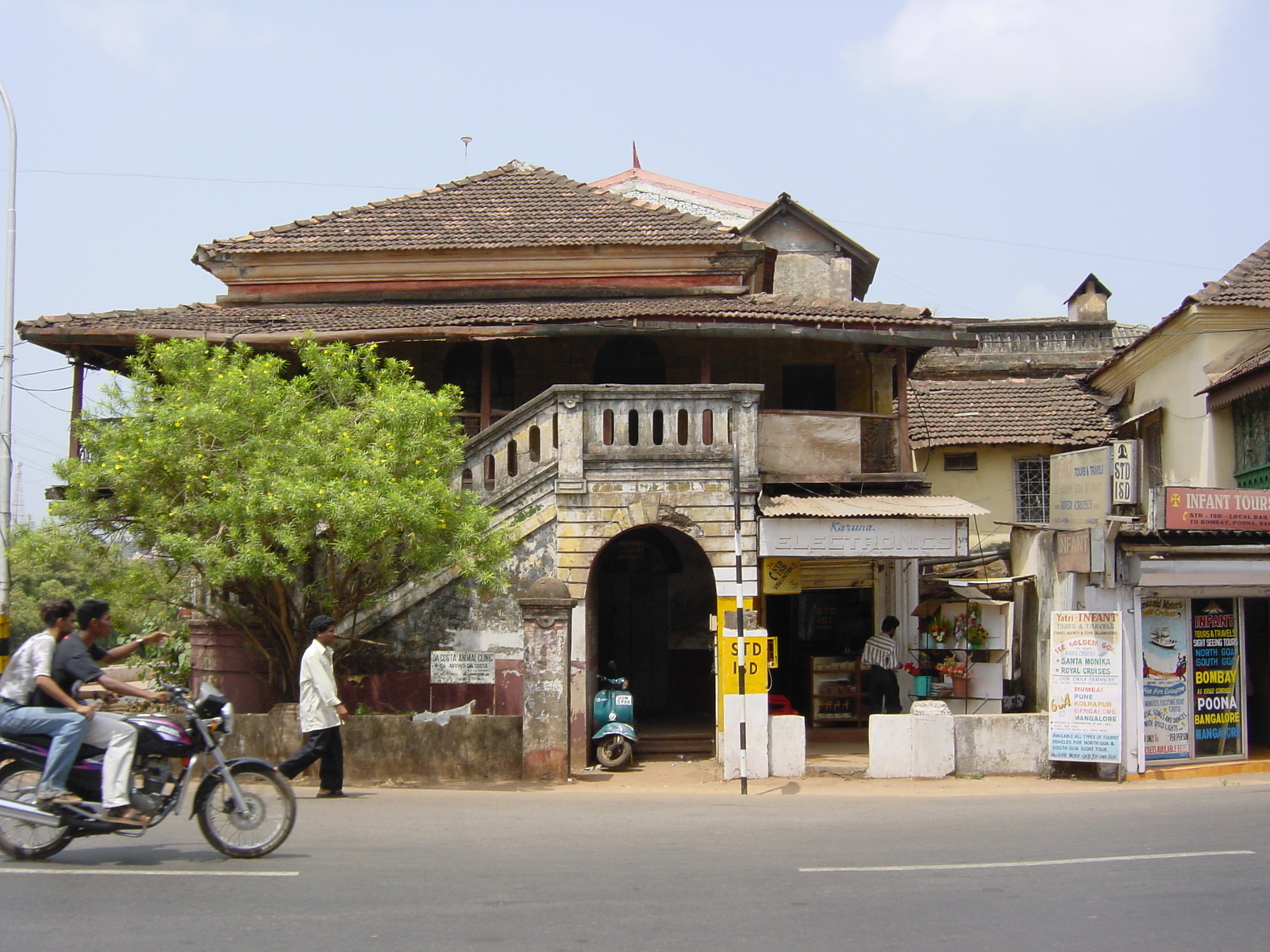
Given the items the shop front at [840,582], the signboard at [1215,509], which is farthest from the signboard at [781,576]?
the signboard at [1215,509]

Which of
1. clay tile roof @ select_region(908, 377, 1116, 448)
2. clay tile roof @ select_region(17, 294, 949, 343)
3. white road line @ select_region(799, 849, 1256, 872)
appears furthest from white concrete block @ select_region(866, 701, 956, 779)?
clay tile roof @ select_region(908, 377, 1116, 448)

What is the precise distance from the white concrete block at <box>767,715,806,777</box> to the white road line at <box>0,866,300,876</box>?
673 cm

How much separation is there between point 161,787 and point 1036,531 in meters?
10.8

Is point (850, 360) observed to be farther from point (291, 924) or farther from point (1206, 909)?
point (291, 924)

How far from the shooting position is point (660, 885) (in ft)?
23.1

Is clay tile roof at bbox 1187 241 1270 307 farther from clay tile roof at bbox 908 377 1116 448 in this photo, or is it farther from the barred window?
the barred window

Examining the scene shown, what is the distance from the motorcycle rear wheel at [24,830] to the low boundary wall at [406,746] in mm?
4648

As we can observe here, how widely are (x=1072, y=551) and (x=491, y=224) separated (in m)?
10.7

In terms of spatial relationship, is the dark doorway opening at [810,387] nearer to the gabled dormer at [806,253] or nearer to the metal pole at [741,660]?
the metal pole at [741,660]

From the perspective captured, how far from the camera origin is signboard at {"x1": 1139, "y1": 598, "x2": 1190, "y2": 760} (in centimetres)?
1341

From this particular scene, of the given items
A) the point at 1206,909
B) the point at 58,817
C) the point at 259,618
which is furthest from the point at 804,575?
the point at 58,817

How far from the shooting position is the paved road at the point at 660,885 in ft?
19.4

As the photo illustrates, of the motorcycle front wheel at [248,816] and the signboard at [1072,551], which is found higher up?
the signboard at [1072,551]

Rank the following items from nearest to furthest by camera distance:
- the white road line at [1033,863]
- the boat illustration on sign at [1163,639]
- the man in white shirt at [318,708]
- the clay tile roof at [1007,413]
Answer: the white road line at [1033,863], the man in white shirt at [318,708], the boat illustration on sign at [1163,639], the clay tile roof at [1007,413]
